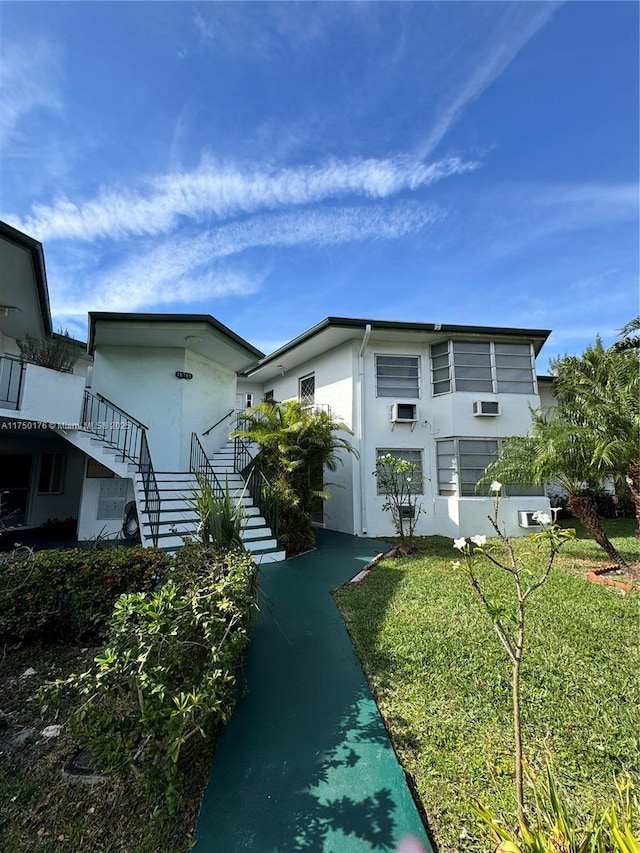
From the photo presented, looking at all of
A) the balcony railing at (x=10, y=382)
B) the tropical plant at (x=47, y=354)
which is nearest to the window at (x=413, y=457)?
the tropical plant at (x=47, y=354)

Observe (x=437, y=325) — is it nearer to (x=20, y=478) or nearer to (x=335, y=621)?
(x=335, y=621)

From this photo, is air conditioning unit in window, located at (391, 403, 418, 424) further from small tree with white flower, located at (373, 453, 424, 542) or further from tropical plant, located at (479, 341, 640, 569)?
tropical plant, located at (479, 341, 640, 569)

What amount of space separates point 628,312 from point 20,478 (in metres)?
23.0

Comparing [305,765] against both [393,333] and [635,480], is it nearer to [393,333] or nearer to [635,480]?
[635,480]

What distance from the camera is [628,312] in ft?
44.3

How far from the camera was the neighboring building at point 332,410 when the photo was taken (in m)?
9.38

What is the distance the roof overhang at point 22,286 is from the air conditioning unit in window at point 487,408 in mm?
11359

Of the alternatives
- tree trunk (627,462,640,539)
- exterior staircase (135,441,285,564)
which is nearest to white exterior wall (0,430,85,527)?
exterior staircase (135,441,285,564)

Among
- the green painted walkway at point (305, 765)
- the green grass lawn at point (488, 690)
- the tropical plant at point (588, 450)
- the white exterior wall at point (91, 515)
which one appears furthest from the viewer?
the white exterior wall at point (91, 515)

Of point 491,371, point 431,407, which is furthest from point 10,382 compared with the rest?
point 491,371

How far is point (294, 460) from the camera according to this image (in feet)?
27.1

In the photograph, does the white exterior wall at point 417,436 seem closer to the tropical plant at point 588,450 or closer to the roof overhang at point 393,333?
the roof overhang at point 393,333

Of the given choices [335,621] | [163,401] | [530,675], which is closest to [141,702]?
[335,621]

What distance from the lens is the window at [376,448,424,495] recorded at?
10.9 meters
